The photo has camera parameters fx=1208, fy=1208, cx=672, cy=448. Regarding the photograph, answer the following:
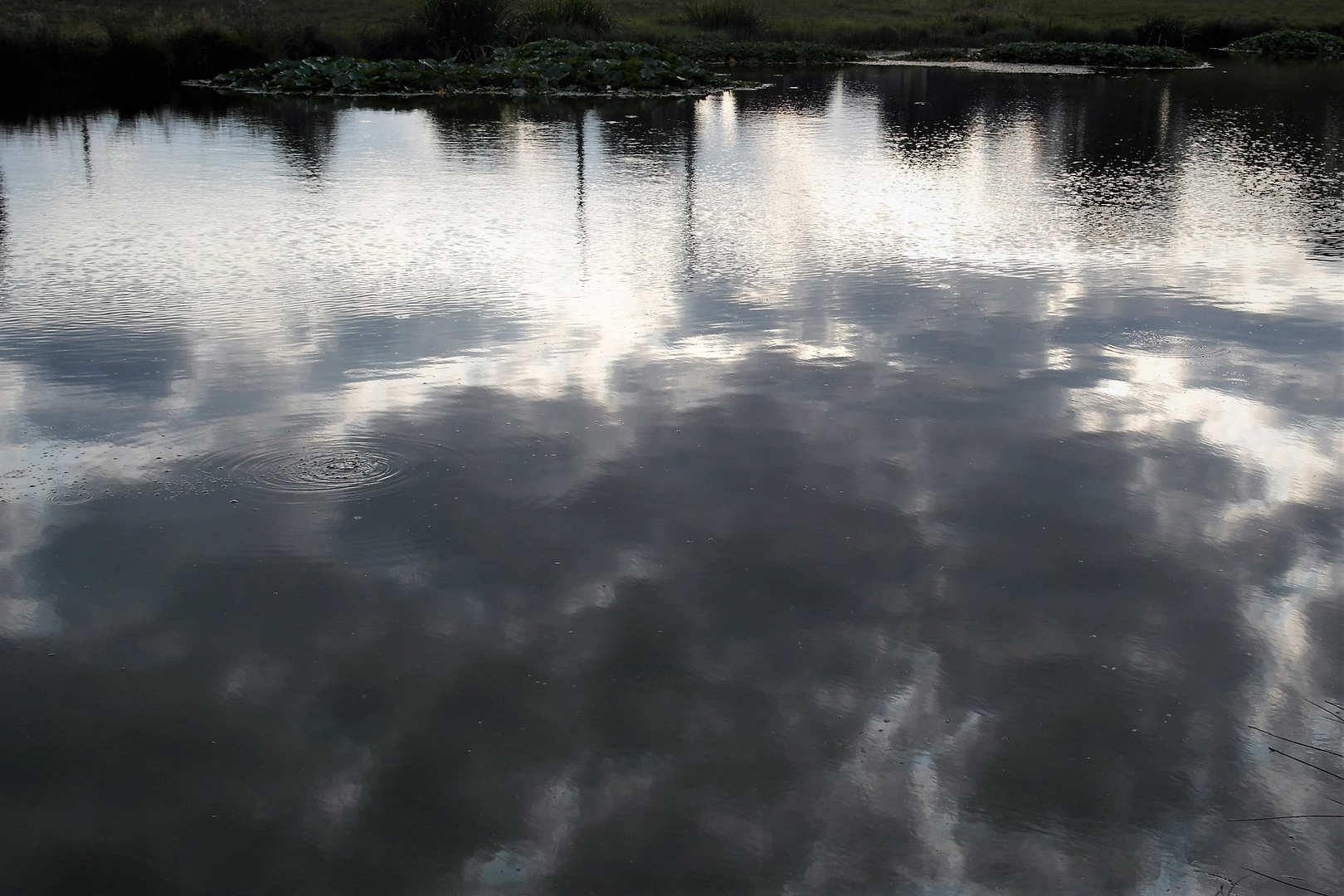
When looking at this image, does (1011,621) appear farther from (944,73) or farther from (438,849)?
(944,73)

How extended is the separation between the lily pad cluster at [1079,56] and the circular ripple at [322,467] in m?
42.8

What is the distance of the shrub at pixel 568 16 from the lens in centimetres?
4459

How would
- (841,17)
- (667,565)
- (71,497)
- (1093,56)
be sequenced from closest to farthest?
(667,565)
(71,497)
(1093,56)
(841,17)

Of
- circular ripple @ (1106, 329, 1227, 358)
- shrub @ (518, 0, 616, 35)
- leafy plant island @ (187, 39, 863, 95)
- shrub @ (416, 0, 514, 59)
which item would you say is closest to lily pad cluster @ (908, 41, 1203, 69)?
shrub @ (518, 0, 616, 35)

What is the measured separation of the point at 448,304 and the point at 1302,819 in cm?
749

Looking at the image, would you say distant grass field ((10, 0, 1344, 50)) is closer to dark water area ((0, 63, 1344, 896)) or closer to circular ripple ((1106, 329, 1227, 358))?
dark water area ((0, 63, 1344, 896))

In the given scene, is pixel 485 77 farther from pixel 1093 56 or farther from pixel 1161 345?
pixel 1161 345

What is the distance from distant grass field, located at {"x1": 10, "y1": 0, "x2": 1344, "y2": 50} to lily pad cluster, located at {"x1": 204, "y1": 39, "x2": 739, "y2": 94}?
6.01 m

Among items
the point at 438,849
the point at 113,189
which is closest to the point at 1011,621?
the point at 438,849

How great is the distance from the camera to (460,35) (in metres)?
40.2

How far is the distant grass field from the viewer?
4544 centimetres

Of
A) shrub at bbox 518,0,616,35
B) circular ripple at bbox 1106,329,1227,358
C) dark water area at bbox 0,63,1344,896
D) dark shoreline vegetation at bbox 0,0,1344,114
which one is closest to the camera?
dark water area at bbox 0,63,1344,896

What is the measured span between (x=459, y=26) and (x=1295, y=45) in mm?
34883

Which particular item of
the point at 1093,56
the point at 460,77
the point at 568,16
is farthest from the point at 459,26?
the point at 1093,56
